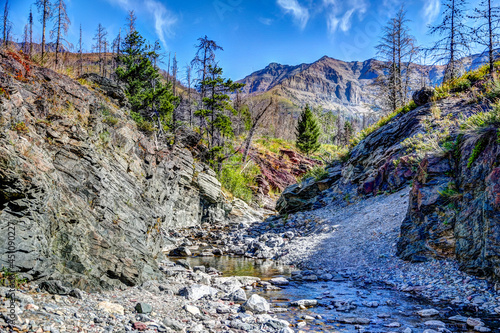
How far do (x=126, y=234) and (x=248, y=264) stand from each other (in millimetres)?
6614

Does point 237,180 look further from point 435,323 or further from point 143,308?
point 435,323

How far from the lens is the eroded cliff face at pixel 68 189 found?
16.5 ft

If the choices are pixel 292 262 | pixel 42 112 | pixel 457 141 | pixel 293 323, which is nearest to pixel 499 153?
pixel 457 141

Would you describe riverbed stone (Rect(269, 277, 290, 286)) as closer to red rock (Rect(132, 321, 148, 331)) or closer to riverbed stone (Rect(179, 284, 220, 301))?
riverbed stone (Rect(179, 284, 220, 301))

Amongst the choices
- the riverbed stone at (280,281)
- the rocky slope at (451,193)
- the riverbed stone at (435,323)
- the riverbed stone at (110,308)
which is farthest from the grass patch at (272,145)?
the riverbed stone at (110,308)

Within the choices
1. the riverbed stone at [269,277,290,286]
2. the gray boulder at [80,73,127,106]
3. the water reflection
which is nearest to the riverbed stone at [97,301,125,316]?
the riverbed stone at [269,277,290,286]

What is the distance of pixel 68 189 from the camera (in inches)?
264

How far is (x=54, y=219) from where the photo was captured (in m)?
5.66

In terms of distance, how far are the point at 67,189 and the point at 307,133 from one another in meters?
47.1

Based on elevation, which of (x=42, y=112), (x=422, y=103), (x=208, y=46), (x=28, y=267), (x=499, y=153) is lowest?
(x=28, y=267)

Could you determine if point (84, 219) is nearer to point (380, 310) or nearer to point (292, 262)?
point (380, 310)

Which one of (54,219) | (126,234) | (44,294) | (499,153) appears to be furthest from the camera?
(126,234)

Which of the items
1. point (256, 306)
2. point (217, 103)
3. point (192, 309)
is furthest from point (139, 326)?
point (217, 103)

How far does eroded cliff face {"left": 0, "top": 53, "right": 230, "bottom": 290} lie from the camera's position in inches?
198
